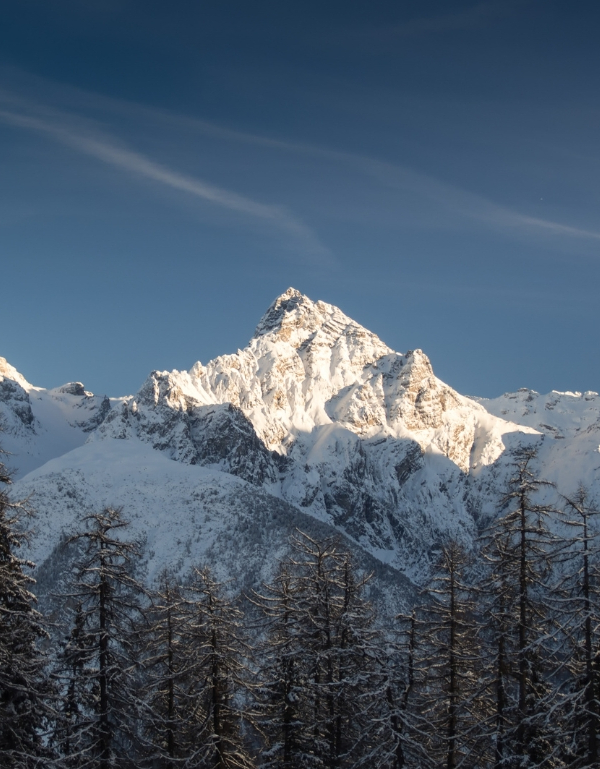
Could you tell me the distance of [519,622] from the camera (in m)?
29.5

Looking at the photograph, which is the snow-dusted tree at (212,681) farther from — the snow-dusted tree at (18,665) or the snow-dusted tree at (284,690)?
the snow-dusted tree at (18,665)

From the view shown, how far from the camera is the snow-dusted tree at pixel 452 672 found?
31.4 metres

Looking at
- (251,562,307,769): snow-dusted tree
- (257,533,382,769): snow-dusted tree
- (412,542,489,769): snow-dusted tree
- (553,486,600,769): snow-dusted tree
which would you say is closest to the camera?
(553,486,600,769): snow-dusted tree

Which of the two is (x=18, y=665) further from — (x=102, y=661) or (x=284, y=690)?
(x=284, y=690)

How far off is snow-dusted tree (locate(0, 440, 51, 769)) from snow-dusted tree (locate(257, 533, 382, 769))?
9171 mm

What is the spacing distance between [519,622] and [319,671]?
8490mm

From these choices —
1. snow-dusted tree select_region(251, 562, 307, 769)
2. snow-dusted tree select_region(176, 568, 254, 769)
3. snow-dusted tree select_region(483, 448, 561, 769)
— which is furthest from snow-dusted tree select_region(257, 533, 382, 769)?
snow-dusted tree select_region(483, 448, 561, 769)

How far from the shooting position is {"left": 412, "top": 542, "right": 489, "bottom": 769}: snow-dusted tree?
103ft

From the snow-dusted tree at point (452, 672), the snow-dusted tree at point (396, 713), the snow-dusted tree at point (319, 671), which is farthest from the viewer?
the snow-dusted tree at point (319, 671)

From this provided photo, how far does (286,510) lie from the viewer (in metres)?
182

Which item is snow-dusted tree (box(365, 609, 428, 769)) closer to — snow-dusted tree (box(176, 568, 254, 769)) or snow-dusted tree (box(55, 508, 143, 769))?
snow-dusted tree (box(176, 568, 254, 769))

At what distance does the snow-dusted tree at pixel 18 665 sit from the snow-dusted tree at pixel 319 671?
9.17m

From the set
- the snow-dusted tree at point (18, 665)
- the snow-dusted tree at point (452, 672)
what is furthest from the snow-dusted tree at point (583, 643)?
the snow-dusted tree at point (18, 665)

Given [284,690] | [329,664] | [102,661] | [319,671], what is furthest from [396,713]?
[102,661]
